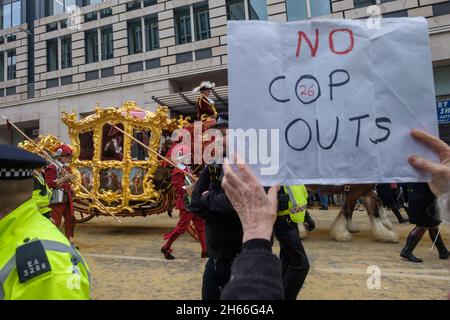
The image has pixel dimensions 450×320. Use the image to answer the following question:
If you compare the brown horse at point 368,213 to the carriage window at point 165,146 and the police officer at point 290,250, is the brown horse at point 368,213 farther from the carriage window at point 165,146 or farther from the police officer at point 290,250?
the police officer at point 290,250

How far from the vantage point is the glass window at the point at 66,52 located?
19.4 m

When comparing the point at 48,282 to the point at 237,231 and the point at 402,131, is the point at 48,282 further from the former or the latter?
the point at 237,231

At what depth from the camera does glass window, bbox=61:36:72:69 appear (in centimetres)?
1938

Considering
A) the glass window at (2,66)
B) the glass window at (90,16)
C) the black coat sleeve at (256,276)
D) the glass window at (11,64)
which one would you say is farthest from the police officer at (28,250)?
the glass window at (2,66)

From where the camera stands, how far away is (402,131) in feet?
5.21

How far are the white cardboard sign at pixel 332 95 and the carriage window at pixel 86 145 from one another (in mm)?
7143

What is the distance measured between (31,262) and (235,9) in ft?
→ 55.6

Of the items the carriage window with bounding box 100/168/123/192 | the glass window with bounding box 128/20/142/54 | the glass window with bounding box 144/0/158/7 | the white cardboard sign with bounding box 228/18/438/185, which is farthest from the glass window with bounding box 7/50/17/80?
the white cardboard sign with bounding box 228/18/438/185

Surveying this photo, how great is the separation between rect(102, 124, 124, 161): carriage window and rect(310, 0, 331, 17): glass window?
11133mm

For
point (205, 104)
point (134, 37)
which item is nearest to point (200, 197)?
point (205, 104)

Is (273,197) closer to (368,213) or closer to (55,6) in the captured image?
(368,213)

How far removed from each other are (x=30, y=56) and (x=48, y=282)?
23.1 meters

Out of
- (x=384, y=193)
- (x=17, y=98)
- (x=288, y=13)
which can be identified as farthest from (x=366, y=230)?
(x=17, y=98)

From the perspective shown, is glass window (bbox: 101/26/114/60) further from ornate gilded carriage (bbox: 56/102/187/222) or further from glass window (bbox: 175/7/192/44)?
ornate gilded carriage (bbox: 56/102/187/222)
